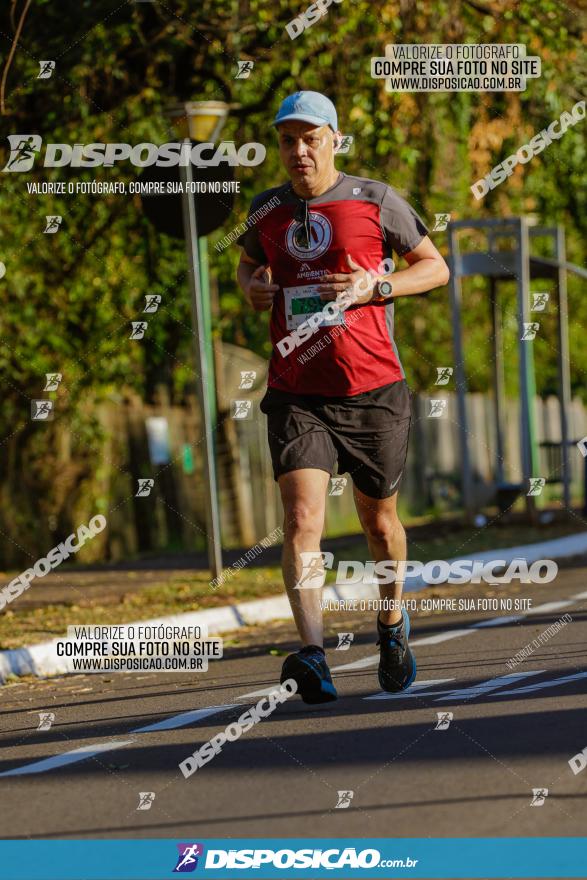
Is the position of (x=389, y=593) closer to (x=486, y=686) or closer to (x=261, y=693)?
(x=486, y=686)

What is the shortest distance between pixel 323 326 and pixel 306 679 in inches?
51.5

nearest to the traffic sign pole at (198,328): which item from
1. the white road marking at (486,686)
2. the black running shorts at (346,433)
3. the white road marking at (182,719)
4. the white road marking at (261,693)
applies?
the white road marking at (261,693)

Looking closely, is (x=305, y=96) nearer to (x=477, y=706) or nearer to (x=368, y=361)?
(x=368, y=361)

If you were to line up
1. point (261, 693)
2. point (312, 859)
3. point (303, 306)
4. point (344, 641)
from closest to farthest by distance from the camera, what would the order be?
point (312, 859), point (303, 306), point (261, 693), point (344, 641)

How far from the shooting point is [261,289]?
247 inches

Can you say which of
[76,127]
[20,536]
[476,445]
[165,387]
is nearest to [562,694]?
[76,127]

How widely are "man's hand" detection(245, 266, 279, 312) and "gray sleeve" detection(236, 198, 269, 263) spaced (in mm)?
229

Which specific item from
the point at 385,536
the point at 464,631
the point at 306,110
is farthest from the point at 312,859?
the point at 464,631

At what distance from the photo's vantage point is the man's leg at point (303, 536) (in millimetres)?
6180

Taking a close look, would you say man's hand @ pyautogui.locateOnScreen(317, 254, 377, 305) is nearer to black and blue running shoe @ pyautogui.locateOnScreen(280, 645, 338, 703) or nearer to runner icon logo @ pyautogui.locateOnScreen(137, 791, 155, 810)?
black and blue running shoe @ pyautogui.locateOnScreen(280, 645, 338, 703)

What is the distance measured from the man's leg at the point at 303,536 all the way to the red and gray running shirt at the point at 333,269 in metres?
0.36

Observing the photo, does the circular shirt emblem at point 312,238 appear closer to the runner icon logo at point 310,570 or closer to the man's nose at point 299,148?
the man's nose at point 299,148

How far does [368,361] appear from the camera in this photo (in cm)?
640

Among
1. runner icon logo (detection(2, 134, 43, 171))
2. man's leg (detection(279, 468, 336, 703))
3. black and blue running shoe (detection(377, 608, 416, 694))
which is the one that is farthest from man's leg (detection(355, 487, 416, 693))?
runner icon logo (detection(2, 134, 43, 171))
